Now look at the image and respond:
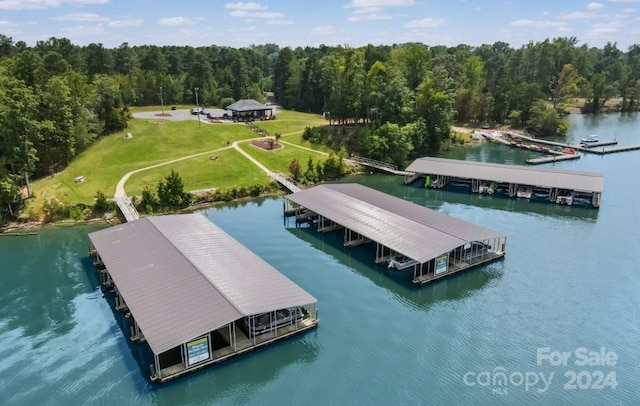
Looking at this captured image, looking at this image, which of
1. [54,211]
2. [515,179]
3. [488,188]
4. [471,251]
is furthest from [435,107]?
[54,211]

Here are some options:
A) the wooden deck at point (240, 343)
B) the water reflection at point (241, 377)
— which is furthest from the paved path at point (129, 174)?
the water reflection at point (241, 377)

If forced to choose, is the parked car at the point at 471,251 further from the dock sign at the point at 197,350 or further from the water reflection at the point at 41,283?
the water reflection at the point at 41,283

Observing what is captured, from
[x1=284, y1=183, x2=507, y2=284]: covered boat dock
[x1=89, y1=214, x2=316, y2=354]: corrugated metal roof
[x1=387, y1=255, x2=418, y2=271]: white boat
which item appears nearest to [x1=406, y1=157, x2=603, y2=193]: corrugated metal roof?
[x1=284, y1=183, x2=507, y2=284]: covered boat dock

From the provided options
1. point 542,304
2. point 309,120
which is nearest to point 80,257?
point 542,304

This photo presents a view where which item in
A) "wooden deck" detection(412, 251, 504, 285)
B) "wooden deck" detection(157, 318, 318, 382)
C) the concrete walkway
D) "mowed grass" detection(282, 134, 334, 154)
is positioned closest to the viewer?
"wooden deck" detection(157, 318, 318, 382)

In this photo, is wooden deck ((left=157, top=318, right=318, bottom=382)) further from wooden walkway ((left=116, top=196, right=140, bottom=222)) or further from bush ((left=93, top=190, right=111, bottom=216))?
bush ((left=93, top=190, right=111, bottom=216))

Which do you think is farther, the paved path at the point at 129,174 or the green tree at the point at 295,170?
the green tree at the point at 295,170
